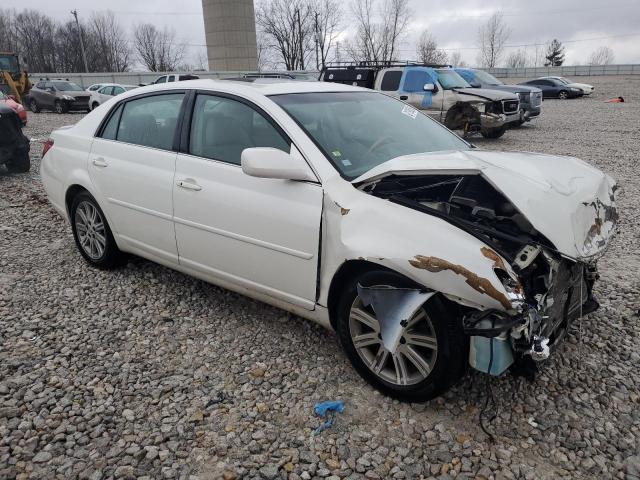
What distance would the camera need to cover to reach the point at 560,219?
95.7 inches

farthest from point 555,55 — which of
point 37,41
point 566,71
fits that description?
point 37,41

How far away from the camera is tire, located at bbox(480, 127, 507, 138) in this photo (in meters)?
13.0

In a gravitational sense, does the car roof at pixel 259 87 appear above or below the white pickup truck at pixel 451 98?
above

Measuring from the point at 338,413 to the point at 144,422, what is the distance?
1013 mm

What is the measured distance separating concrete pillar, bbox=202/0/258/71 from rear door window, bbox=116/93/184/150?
4962 centimetres

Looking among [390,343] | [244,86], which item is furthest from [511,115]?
[390,343]

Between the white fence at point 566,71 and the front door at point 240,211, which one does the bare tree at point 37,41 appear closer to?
the white fence at point 566,71

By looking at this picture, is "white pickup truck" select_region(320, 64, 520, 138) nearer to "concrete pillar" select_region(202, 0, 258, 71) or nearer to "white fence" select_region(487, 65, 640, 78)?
"concrete pillar" select_region(202, 0, 258, 71)

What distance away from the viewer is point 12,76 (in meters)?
25.4

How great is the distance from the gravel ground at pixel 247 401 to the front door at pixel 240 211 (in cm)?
46

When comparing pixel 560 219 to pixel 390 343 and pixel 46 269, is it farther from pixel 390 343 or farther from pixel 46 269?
pixel 46 269

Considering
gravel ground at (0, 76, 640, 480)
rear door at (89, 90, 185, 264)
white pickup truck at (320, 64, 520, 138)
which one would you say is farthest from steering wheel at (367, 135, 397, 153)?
white pickup truck at (320, 64, 520, 138)

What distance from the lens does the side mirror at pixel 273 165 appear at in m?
2.80

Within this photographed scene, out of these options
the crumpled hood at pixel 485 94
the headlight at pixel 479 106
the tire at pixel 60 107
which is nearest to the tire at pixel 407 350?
the headlight at pixel 479 106
